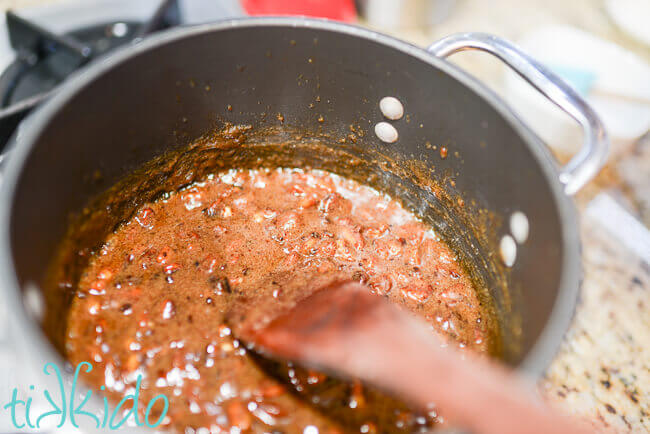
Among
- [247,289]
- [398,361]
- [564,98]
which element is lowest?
[247,289]

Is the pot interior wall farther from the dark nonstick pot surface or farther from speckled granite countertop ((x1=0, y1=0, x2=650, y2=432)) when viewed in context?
speckled granite countertop ((x1=0, y1=0, x2=650, y2=432))

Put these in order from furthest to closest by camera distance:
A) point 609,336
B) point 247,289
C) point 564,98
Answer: point 609,336 < point 247,289 < point 564,98

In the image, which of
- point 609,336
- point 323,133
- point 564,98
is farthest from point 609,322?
point 323,133

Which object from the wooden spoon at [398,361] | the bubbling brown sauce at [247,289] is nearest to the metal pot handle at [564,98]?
the wooden spoon at [398,361]

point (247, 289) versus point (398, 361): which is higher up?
point (398, 361)

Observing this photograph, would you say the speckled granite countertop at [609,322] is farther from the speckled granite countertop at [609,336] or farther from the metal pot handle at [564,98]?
the metal pot handle at [564,98]

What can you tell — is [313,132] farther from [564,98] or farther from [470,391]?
[470,391]

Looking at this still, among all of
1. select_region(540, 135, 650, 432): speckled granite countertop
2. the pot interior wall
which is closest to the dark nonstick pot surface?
the pot interior wall

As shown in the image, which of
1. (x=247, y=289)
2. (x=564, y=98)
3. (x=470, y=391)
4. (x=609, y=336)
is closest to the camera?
(x=470, y=391)
